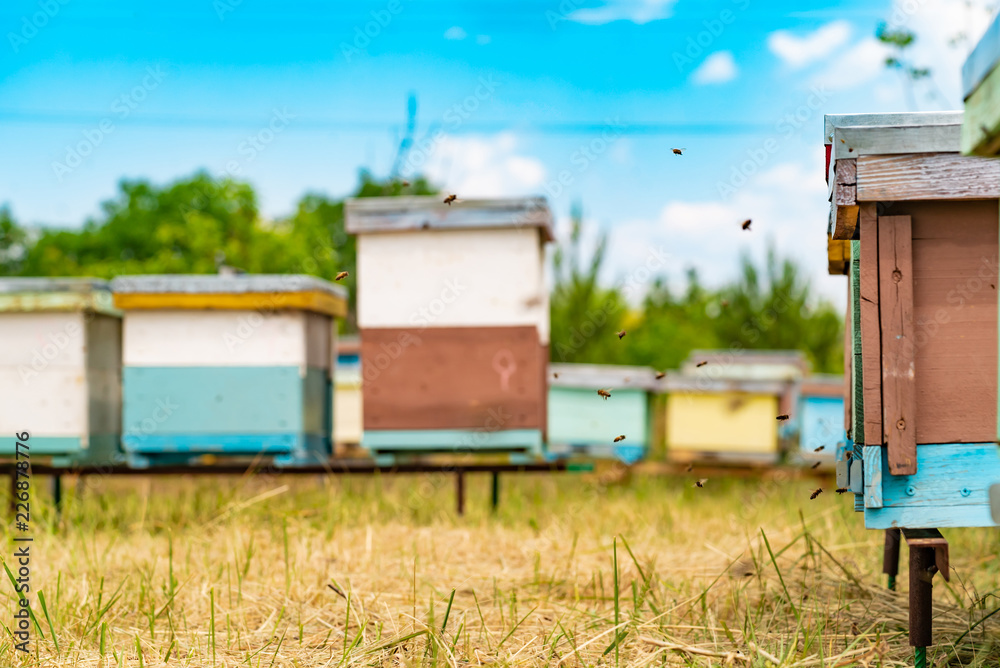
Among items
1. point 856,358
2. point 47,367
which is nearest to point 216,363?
point 47,367

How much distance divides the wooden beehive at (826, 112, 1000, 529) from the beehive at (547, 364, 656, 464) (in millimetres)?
4646

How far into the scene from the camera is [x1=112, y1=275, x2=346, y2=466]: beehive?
5539mm

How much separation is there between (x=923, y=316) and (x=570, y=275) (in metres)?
11.4

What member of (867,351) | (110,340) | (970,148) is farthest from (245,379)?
(970,148)

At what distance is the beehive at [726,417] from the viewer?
26.0 ft

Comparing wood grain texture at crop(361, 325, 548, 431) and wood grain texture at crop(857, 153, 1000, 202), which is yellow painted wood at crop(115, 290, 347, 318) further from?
wood grain texture at crop(857, 153, 1000, 202)

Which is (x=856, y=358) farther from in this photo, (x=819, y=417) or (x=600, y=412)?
(x=819, y=417)

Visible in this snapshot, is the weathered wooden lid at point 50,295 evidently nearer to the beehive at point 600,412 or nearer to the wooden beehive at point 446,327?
the wooden beehive at point 446,327

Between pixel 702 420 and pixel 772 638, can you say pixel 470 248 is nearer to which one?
pixel 772 638

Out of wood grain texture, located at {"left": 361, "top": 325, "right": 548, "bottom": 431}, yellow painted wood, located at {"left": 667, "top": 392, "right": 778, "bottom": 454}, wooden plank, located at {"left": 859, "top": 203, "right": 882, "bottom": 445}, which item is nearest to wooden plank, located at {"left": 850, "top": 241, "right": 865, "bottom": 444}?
wooden plank, located at {"left": 859, "top": 203, "right": 882, "bottom": 445}

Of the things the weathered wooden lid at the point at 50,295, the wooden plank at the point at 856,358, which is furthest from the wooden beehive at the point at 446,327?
the wooden plank at the point at 856,358

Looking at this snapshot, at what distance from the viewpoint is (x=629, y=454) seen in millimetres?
7613

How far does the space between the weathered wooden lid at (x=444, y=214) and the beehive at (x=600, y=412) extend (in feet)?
8.15

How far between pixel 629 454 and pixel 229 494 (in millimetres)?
3560
